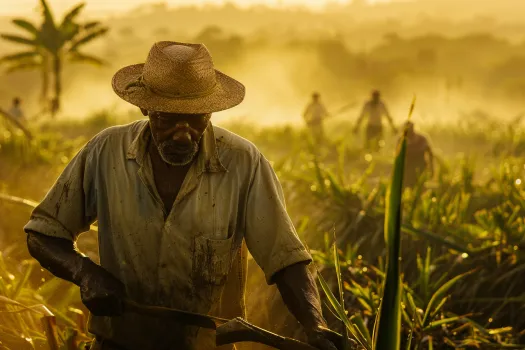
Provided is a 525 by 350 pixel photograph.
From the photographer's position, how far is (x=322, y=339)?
199 cm

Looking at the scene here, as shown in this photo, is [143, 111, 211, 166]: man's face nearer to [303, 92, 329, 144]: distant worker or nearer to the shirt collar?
the shirt collar

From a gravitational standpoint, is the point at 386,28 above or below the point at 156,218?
above

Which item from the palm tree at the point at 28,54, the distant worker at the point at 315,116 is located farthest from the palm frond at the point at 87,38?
the distant worker at the point at 315,116

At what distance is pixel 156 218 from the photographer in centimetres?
234

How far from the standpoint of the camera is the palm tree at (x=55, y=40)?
24641mm

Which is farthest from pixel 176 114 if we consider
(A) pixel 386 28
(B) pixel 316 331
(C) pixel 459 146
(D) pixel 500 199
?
(A) pixel 386 28

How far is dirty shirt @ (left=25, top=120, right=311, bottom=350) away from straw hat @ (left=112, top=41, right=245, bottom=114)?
160 mm

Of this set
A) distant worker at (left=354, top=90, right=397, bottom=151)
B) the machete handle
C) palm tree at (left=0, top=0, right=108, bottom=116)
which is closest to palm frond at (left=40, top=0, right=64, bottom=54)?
palm tree at (left=0, top=0, right=108, bottom=116)

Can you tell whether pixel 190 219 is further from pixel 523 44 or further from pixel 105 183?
pixel 523 44

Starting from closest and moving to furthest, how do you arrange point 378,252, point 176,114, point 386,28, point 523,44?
point 176,114
point 378,252
point 523,44
point 386,28

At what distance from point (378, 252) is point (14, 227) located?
9.41 feet

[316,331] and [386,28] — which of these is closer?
[316,331]

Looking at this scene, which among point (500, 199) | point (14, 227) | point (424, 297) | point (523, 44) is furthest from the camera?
point (523, 44)

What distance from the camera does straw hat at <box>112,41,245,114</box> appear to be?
87.8 inches
